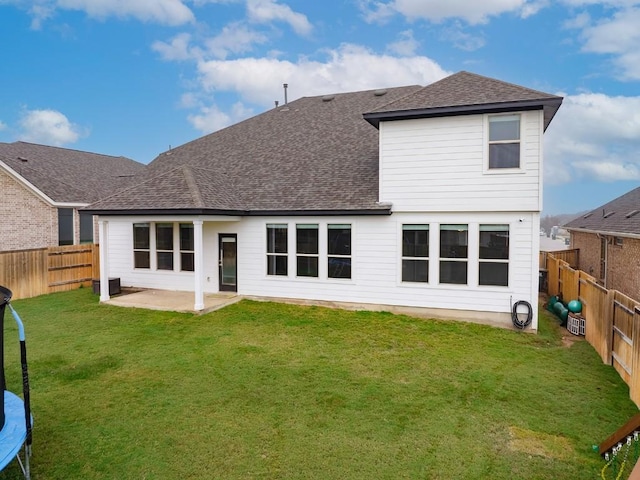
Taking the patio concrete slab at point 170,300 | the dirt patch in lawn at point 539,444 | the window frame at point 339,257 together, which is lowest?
the dirt patch in lawn at point 539,444

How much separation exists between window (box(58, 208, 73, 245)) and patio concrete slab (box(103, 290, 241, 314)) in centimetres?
737

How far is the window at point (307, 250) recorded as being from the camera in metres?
11.9

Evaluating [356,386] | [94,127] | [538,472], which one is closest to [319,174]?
[356,386]

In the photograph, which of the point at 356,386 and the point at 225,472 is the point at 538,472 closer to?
the point at 356,386

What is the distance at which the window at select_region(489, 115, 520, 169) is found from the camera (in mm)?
9680

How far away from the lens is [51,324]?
991cm

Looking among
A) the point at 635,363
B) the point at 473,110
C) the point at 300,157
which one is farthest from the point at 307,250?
the point at 635,363

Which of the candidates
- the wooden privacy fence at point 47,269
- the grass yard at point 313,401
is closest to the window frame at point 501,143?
the grass yard at point 313,401

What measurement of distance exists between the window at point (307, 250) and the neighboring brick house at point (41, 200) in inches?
422

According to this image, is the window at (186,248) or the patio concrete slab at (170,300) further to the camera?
the window at (186,248)

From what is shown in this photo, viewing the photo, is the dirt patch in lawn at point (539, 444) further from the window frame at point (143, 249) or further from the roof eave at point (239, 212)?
the window frame at point (143, 249)

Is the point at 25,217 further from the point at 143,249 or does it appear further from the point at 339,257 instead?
the point at 339,257

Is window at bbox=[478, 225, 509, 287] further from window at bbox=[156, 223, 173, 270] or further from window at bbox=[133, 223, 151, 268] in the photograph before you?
window at bbox=[133, 223, 151, 268]

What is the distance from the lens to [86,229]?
1912 centimetres
